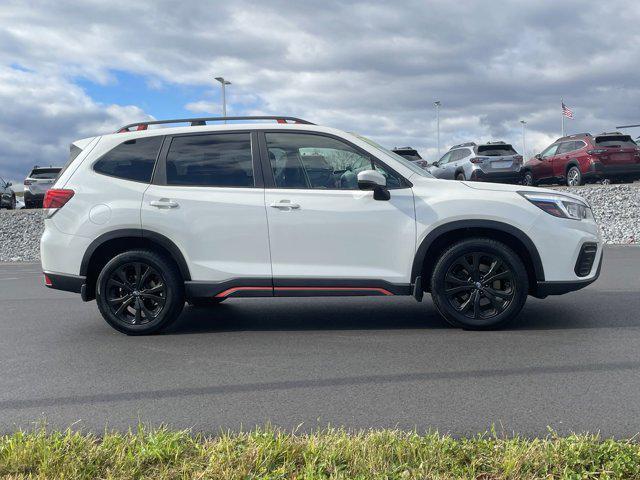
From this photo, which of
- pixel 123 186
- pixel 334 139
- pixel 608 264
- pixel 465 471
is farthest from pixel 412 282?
pixel 608 264

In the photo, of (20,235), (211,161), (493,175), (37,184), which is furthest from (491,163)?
(211,161)

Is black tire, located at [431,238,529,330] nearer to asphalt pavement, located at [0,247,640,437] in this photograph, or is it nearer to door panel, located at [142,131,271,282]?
asphalt pavement, located at [0,247,640,437]

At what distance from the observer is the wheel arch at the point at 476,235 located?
6.21 m

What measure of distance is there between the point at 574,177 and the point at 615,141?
5.24ft

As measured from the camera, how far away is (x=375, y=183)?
6109 millimetres

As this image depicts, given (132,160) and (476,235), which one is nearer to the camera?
(476,235)

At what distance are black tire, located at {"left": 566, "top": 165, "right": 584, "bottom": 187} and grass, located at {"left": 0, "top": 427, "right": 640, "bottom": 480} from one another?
1995cm

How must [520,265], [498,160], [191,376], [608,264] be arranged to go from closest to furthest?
1. [191,376]
2. [520,265]
3. [608,264]
4. [498,160]

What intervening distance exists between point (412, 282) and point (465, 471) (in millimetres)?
3167

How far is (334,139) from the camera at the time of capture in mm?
6543

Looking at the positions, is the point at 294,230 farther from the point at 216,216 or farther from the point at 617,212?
the point at 617,212

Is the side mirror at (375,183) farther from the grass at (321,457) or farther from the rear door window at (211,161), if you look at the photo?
the grass at (321,457)

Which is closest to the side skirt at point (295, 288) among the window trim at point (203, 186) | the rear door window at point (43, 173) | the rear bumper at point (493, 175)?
the window trim at point (203, 186)

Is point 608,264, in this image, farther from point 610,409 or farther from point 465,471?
point 465,471
